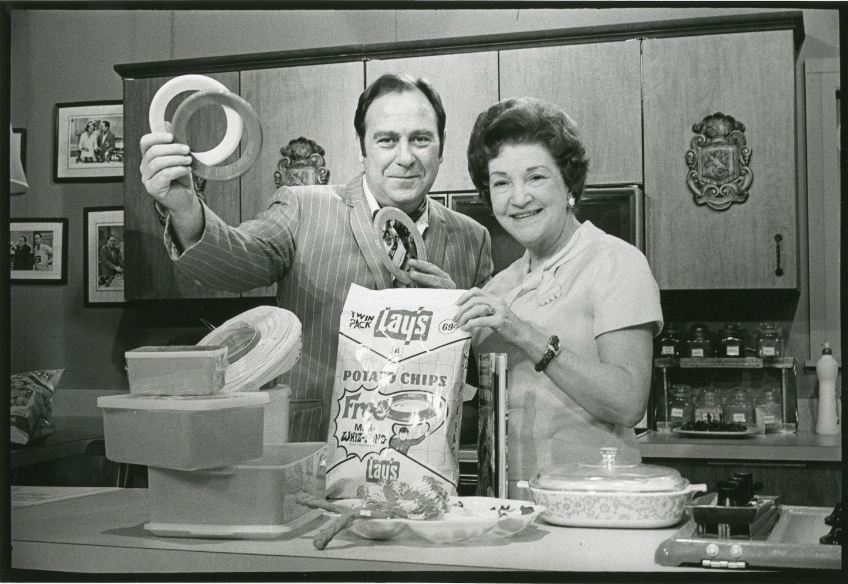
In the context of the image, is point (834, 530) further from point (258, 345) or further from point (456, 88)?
point (456, 88)

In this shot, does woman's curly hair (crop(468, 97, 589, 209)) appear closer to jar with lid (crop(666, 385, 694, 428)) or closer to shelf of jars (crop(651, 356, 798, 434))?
shelf of jars (crop(651, 356, 798, 434))

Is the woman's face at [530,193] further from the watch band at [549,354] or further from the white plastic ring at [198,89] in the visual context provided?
the white plastic ring at [198,89]

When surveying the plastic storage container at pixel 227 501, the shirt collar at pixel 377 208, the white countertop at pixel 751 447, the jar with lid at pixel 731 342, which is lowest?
the white countertop at pixel 751 447

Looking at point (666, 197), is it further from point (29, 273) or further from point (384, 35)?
point (29, 273)

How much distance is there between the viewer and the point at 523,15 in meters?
1.90

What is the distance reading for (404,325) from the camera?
5.04 feet

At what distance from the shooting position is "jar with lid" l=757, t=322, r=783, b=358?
286cm

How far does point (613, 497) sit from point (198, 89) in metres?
1.03

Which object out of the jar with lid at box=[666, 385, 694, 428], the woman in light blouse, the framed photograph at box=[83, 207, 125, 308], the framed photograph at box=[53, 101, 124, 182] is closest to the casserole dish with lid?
the woman in light blouse

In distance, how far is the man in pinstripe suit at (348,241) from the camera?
174cm

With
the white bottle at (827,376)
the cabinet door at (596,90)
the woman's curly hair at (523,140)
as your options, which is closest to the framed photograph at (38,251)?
the woman's curly hair at (523,140)

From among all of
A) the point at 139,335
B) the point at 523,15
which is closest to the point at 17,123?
the point at 139,335

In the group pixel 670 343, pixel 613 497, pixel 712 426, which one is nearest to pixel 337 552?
pixel 613 497

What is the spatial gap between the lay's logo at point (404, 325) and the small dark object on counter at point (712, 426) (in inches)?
63.3
